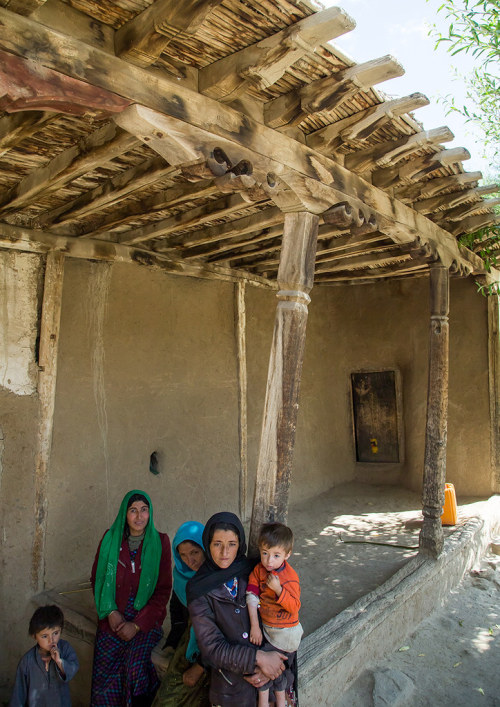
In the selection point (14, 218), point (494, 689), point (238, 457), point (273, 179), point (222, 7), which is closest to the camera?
point (222, 7)

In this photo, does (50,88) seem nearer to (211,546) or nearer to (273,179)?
(273,179)

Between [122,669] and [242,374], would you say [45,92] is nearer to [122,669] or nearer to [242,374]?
[122,669]

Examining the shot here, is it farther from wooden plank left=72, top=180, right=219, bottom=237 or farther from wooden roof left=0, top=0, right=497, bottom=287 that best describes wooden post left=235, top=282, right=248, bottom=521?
wooden plank left=72, top=180, right=219, bottom=237

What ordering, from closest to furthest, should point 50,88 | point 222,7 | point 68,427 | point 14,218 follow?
point 50,88
point 222,7
point 14,218
point 68,427

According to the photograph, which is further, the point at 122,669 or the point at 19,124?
the point at 122,669

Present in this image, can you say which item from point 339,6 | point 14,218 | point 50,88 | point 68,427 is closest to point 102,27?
point 50,88

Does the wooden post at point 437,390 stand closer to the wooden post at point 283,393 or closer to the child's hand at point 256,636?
the wooden post at point 283,393

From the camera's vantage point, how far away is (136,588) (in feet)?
11.1

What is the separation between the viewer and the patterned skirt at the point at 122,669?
309 cm

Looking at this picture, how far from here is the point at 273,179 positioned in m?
2.99

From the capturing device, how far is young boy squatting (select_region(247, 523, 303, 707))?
250cm

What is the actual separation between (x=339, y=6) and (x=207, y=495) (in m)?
4.52

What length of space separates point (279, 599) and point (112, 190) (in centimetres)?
264

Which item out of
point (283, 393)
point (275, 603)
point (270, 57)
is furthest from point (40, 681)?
point (270, 57)
